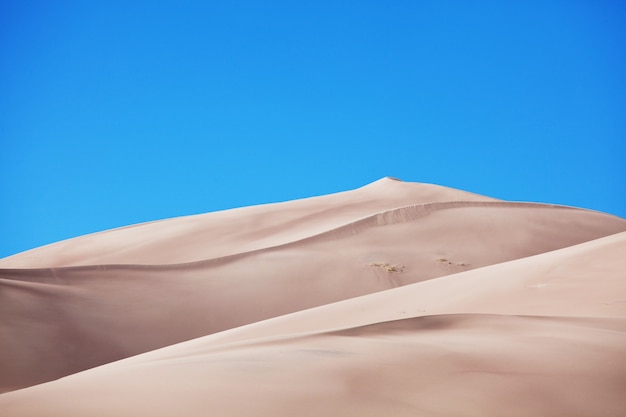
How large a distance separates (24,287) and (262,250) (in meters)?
7.11

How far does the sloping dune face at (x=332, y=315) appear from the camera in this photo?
482cm

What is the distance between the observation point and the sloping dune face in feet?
15.8

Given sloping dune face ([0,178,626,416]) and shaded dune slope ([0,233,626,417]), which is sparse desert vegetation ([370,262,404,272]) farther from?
shaded dune slope ([0,233,626,417])

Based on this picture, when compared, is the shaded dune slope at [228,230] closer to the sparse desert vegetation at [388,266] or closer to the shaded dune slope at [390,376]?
the sparse desert vegetation at [388,266]

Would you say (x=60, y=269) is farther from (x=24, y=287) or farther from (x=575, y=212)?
(x=575, y=212)

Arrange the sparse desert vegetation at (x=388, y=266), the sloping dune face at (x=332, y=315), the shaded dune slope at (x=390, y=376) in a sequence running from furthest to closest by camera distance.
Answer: the sparse desert vegetation at (x=388, y=266), the sloping dune face at (x=332, y=315), the shaded dune slope at (x=390, y=376)

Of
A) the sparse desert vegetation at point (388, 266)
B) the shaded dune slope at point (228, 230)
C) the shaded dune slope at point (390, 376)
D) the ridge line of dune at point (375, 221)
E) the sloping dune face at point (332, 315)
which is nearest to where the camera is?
the shaded dune slope at point (390, 376)

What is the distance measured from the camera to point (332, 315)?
12.0 meters

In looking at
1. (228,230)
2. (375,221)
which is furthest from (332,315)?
(228,230)

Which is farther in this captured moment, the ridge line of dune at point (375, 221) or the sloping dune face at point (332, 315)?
the ridge line of dune at point (375, 221)

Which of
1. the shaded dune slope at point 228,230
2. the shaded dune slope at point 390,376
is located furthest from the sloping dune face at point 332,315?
the shaded dune slope at point 228,230

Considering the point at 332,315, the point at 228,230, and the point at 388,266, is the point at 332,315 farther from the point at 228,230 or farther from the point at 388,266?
the point at 228,230

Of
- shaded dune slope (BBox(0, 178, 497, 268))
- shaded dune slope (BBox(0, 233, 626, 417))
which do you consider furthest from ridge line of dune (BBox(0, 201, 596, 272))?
shaded dune slope (BBox(0, 233, 626, 417))

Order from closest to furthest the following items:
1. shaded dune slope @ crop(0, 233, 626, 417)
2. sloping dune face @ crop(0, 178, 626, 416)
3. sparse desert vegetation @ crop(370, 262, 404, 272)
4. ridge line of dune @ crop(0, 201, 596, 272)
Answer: shaded dune slope @ crop(0, 233, 626, 417) → sloping dune face @ crop(0, 178, 626, 416) → sparse desert vegetation @ crop(370, 262, 404, 272) → ridge line of dune @ crop(0, 201, 596, 272)
